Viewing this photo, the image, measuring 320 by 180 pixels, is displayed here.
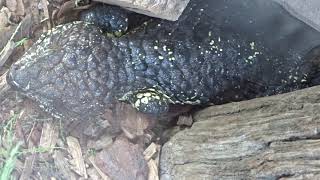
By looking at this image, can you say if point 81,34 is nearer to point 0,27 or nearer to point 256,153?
point 0,27

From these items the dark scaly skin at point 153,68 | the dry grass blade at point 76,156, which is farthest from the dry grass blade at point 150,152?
the dry grass blade at point 76,156

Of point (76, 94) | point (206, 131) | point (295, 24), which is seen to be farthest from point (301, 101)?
point (76, 94)

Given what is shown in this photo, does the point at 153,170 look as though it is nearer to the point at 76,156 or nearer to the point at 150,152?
the point at 150,152

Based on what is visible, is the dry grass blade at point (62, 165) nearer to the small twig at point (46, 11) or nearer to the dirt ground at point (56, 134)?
the dirt ground at point (56, 134)

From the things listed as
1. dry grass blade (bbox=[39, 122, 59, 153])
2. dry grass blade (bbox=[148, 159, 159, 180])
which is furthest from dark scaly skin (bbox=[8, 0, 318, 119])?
dry grass blade (bbox=[148, 159, 159, 180])

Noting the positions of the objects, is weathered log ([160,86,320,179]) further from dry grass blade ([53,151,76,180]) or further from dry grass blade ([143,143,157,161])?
dry grass blade ([53,151,76,180])

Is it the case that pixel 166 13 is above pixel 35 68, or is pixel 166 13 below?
above
